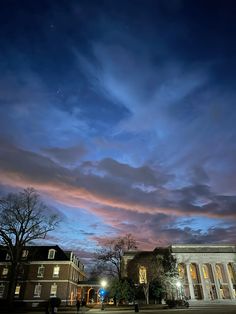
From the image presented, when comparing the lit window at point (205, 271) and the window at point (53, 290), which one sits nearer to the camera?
the window at point (53, 290)

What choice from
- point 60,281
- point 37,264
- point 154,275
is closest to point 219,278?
point 154,275

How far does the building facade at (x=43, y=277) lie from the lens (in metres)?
48.6

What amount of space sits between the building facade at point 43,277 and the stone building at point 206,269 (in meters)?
17.7

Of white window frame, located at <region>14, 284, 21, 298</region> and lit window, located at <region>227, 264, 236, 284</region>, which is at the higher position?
lit window, located at <region>227, 264, 236, 284</region>

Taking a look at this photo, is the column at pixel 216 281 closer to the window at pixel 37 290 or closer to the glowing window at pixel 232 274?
the glowing window at pixel 232 274

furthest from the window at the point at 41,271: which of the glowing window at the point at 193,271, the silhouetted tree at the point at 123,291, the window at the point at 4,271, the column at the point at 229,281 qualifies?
the column at the point at 229,281

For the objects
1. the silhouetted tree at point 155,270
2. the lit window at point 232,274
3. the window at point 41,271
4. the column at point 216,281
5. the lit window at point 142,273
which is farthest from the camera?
the lit window at point 232,274

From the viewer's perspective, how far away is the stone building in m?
60.7

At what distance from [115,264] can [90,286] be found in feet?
47.8

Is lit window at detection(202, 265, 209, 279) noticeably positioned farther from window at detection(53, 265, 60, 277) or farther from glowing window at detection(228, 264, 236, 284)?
window at detection(53, 265, 60, 277)

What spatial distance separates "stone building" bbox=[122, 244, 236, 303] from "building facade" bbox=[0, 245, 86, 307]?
17.7 metres

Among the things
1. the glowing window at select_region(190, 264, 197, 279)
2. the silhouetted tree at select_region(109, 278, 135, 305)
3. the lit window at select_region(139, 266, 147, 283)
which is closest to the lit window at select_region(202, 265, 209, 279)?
the glowing window at select_region(190, 264, 197, 279)

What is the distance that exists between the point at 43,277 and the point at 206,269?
134 feet

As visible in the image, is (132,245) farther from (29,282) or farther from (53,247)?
(29,282)
